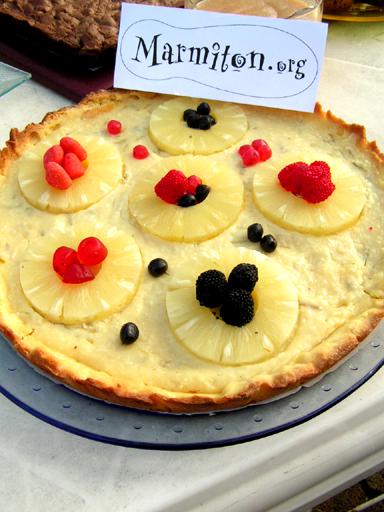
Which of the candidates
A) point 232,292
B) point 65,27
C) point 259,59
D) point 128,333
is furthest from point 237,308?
point 65,27

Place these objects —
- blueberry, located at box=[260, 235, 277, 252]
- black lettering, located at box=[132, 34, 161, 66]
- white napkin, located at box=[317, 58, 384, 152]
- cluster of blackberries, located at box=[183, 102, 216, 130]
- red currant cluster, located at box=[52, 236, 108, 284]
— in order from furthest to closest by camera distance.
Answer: white napkin, located at box=[317, 58, 384, 152] → black lettering, located at box=[132, 34, 161, 66] → cluster of blackberries, located at box=[183, 102, 216, 130] → blueberry, located at box=[260, 235, 277, 252] → red currant cluster, located at box=[52, 236, 108, 284]

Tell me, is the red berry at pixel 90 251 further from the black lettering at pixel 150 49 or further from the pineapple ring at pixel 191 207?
the black lettering at pixel 150 49

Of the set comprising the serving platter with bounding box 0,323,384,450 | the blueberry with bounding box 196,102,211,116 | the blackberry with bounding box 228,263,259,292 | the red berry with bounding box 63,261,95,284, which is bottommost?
the serving platter with bounding box 0,323,384,450

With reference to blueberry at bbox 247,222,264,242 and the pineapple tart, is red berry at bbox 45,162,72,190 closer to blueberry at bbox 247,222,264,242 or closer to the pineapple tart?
the pineapple tart

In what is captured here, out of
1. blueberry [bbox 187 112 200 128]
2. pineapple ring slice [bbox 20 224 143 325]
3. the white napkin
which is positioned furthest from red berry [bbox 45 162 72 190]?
the white napkin

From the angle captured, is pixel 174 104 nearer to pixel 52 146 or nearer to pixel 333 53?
pixel 52 146

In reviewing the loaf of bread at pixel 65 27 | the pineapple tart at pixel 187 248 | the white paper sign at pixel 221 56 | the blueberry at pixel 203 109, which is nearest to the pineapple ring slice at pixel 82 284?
the pineapple tart at pixel 187 248
